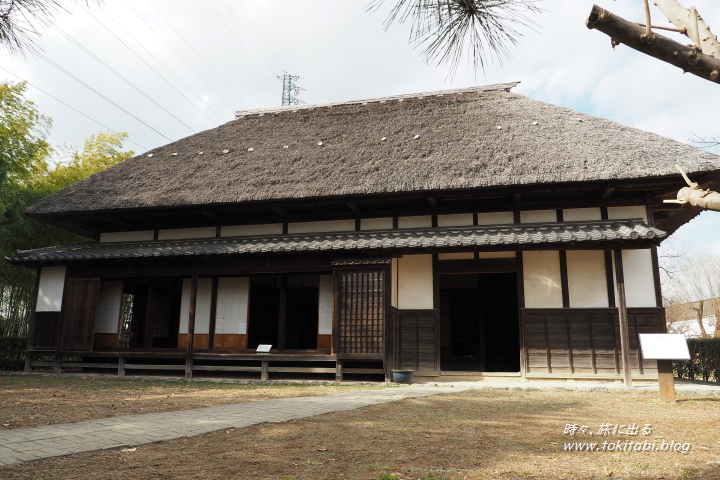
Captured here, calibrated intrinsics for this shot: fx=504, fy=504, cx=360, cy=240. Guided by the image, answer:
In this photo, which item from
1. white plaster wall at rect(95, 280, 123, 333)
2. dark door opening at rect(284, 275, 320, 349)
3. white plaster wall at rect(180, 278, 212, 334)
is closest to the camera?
white plaster wall at rect(180, 278, 212, 334)

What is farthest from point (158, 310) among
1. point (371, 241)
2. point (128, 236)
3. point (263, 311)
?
point (371, 241)

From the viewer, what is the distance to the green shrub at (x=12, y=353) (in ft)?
39.7

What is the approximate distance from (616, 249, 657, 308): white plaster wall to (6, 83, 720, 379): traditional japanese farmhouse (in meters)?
0.03

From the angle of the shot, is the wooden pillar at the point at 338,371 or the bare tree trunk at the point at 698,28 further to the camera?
the wooden pillar at the point at 338,371

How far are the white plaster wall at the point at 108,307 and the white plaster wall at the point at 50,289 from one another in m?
0.79

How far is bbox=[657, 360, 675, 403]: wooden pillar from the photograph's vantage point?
20.6 feet

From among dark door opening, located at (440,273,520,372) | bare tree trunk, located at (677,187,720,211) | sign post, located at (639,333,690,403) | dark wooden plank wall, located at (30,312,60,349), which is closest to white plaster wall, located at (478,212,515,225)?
dark door opening, located at (440,273,520,372)

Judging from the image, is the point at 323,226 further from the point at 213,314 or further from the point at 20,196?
the point at 20,196

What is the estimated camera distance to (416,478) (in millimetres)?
2840

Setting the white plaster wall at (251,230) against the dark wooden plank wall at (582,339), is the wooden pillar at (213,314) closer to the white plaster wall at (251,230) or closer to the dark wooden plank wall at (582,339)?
the white plaster wall at (251,230)

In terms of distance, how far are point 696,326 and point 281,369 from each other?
3292cm

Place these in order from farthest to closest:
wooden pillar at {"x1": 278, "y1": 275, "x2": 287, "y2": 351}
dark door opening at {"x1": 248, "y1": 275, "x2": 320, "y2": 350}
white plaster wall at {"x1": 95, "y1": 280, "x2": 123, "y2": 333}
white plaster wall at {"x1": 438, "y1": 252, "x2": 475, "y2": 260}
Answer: dark door opening at {"x1": 248, "y1": 275, "x2": 320, "y2": 350} < white plaster wall at {"x1": 95, "y1": 280, "x2": 123, "y2": 333} < white plaster wall at {"x1": 438, "y1": 252, "x2": 475, "y2": 260} < wooden pillar at {"x1": 278, "y1": 275, "x2": 287, "y2": 351}

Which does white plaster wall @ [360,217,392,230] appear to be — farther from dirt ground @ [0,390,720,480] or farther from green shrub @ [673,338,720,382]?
green shrub @ [673,338,720,382]

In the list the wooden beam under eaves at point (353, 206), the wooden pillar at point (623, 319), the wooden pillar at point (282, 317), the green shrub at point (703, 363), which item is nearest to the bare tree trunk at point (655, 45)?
the wooden pillar at point (623, 319)
